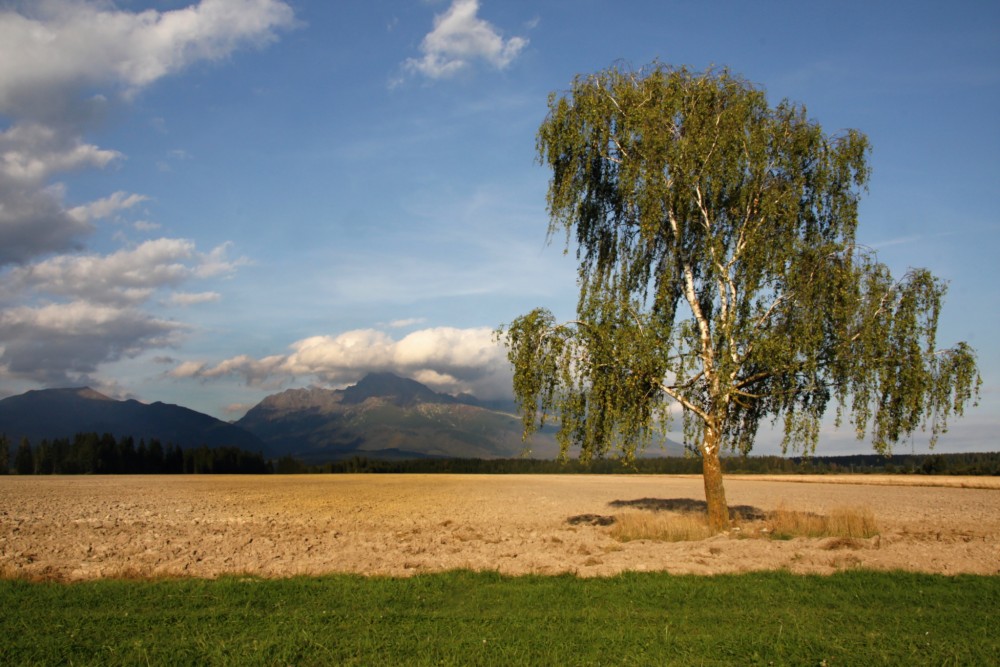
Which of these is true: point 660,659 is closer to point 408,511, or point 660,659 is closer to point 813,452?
point 813,452

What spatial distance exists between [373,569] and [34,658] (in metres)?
8.40

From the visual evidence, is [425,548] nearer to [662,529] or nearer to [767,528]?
[662,529]

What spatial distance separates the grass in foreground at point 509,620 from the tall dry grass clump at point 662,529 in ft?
28.6

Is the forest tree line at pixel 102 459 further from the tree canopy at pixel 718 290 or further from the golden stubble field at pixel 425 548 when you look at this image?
the tree canopy at pixel 718 290

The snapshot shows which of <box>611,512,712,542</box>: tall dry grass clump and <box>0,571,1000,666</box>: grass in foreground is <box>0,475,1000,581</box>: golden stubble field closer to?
<box>611,512,712,542</box>: tall dry grass clump

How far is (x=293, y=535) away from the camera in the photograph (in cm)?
2588

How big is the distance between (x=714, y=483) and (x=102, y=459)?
154m

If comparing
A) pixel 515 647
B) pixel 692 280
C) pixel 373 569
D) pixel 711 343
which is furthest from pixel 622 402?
pixel 515 647

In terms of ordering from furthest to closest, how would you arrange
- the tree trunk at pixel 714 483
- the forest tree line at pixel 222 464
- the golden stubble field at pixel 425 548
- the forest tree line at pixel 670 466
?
the forest tree line at pixel 222 464 < the forest tree line at pixel 670 466 < the tree trunk at pixel 714 483 < the golden stubble field at pixel 425 548

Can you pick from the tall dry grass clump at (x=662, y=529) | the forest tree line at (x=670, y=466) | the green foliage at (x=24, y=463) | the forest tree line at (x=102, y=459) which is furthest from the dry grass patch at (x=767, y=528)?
the green foliage at (x=24, y=463)

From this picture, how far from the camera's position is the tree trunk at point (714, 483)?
82.0 feet

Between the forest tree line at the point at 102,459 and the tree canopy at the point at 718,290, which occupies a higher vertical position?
the tree canopy at the point at 718,290

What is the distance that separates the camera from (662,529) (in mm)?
25203

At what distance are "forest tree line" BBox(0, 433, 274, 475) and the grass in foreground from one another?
152m
